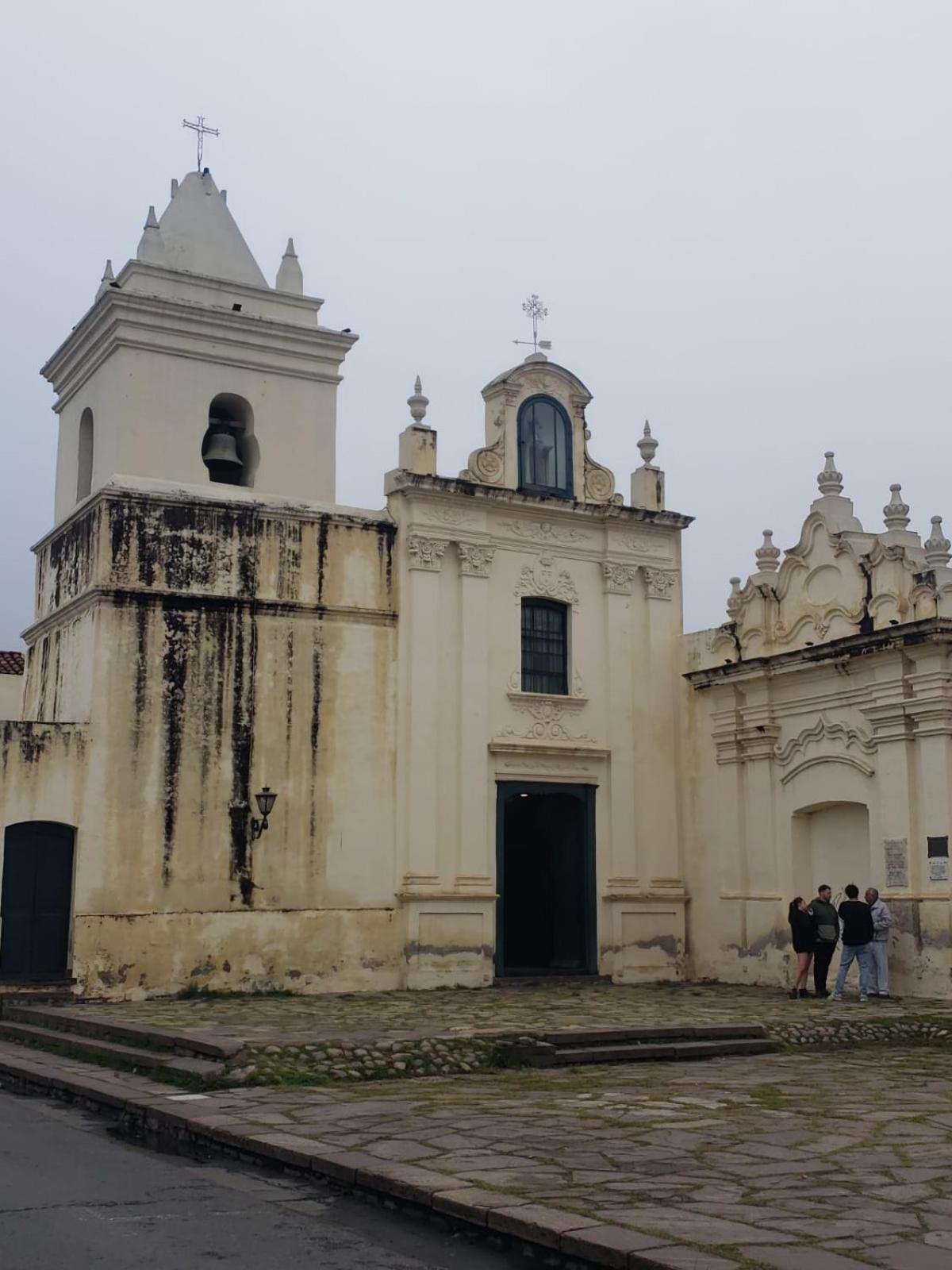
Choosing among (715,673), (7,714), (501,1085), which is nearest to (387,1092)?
(501,1085)

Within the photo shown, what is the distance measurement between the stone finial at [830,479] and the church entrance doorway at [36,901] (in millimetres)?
11677

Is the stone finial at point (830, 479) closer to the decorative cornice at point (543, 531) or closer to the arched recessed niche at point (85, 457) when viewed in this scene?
the decorative cornice at point (543, 531)

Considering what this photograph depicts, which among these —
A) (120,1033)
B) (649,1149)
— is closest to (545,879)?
(120,1033)

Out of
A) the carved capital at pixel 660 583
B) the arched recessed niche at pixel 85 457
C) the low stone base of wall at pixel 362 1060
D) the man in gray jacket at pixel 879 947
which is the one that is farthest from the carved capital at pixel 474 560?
the low stone base of wall at pixel 362 1060

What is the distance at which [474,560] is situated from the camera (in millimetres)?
21922

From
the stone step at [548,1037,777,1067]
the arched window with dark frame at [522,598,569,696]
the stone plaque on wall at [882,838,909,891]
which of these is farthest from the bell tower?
the stone step at [548,1037,777,1067]

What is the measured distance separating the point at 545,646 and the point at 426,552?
2.59 meters

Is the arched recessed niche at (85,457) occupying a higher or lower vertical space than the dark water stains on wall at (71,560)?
higher

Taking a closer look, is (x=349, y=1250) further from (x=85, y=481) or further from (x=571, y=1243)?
(x=85, y=481)

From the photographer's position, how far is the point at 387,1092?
36.3ft

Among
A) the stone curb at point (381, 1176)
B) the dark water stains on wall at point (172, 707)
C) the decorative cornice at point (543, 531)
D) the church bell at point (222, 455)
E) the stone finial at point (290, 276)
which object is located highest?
the stone finial at point (290, 276)

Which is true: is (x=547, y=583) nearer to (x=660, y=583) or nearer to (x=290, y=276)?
(x=660, y=583)

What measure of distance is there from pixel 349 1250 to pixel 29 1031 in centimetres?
1008

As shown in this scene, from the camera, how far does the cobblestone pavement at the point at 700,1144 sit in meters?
6.42
